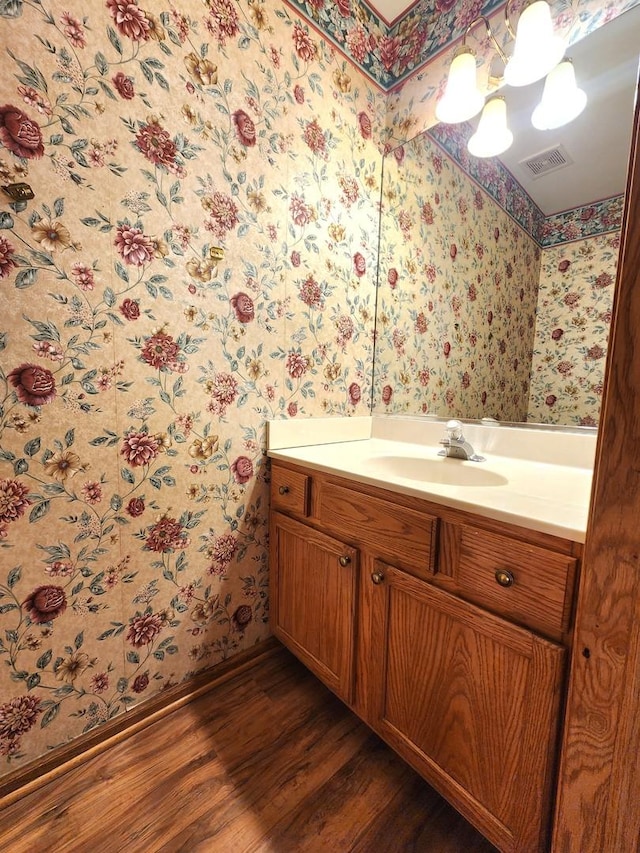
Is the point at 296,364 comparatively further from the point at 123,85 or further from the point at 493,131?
the point at 493,131

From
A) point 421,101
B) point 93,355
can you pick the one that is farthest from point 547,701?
point 421,101

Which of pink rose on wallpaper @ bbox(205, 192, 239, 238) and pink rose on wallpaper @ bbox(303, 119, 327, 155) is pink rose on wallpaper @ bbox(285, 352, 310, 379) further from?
pink rose on wallpaper @ bbox(303, 119, 327, 155)

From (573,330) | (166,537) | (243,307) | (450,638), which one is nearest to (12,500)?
(166,537)

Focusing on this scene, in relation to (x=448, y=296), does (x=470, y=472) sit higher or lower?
lower

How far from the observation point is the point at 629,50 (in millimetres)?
874

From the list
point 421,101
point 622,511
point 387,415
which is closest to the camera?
point 622,511

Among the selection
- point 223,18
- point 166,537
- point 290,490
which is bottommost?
point 166,537

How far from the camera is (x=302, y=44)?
1.15m

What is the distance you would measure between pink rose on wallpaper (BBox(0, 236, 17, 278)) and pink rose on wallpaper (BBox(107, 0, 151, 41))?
23.0 inches

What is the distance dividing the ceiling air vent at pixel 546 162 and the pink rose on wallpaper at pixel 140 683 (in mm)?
1905

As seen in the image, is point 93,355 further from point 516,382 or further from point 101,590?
point 516,382

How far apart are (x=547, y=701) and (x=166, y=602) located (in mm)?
966

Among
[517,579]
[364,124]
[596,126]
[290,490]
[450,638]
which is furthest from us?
[364,124]

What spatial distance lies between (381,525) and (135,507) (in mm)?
668
